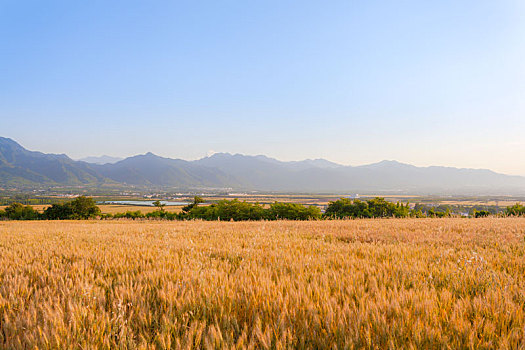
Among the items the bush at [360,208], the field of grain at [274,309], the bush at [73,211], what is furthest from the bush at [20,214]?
the field of grain at [274,309]

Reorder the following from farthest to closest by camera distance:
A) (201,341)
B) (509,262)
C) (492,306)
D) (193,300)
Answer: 1. (509,262)
2. (193,300)
3. (492,306)
4. (201,341)

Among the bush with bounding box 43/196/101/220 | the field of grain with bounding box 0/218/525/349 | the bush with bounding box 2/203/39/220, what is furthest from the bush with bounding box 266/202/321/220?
the bush with bounding box 2/203/39/220

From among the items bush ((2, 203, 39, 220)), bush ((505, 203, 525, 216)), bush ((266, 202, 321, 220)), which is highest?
bush ((505, 203, 525, 216))

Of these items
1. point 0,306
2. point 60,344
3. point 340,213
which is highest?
point 60,344

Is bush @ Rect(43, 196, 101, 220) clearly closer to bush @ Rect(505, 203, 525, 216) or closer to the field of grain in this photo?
the field of grain

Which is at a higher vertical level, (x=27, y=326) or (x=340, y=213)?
(x=27, y=326)

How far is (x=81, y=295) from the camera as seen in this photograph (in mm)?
2486

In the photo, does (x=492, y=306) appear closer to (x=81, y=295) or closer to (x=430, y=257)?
(x=430, y=257)

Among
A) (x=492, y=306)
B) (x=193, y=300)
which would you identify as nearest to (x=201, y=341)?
(x=193, y=300)

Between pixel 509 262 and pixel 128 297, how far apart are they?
16.2ft

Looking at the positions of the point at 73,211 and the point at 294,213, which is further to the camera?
the point at 73,211

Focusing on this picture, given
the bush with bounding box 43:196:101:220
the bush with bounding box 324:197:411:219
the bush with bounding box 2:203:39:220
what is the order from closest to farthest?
the bush with bounding box 324:197:411:219 → the bush with bounding box 43:196:101:220 → the bush with bounding box 2:203:39:220

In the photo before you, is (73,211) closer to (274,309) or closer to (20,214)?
(20,214)

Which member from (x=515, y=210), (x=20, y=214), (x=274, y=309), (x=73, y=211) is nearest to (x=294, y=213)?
(x=515, y=210)
